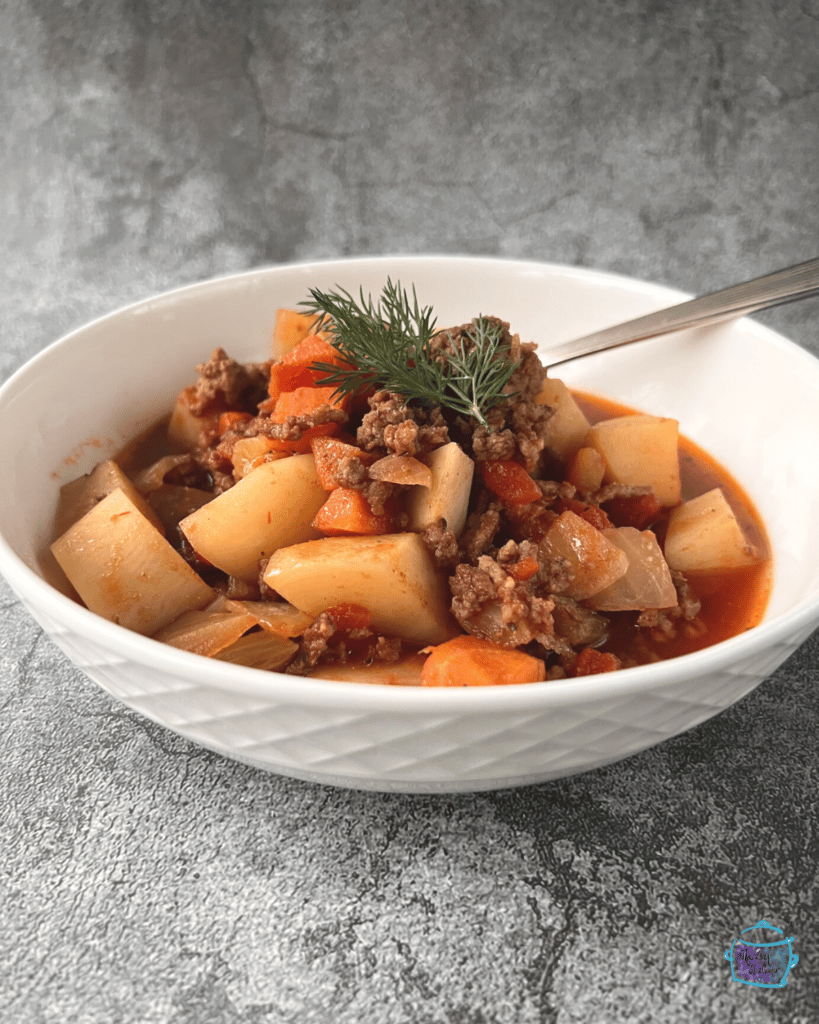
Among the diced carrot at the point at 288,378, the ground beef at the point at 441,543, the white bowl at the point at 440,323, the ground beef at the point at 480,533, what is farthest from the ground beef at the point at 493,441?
the white bowl at the point at 440,323

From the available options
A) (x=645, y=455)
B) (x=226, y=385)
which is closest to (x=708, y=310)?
(x=645, y=455)

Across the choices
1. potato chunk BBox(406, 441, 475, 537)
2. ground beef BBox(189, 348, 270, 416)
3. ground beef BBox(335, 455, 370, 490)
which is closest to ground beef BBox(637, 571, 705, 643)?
potato chunk BBox(406, 441, 475, 537)

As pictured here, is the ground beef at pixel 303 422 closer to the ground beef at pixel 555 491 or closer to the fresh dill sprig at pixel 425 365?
the fresh dill sprig at pixel 425 365

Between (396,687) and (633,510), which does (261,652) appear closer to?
(396,687)

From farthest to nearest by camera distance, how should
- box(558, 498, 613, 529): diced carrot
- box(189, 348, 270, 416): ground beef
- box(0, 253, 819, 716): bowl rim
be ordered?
box(189, 348, 270, 416): ground beef < box(558, 498, 613, 529): diced carrot < box(0, 253, 819, 716): bowl rim

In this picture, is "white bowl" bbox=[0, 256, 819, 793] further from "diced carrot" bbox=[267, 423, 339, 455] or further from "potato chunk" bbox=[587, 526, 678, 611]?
"diced carrot" bbox=[267, 423, 339, 455]

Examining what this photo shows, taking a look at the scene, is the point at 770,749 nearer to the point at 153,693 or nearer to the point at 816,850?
the point at 816,850
